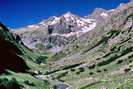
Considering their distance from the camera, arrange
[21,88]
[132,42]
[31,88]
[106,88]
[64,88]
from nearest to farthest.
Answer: [106,88]
[21,88]
[31,88]
[64,88]
[132,42]

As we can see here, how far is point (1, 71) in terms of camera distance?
7700 cm

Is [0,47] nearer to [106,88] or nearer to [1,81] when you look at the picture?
[1,81]

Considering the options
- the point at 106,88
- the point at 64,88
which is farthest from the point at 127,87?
the point at 64,88

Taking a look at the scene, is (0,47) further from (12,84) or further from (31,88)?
(12,84)

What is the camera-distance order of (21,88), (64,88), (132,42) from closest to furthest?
(21,88)
(64,88)
(132,42)

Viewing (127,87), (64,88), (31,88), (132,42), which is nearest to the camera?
(127,87)

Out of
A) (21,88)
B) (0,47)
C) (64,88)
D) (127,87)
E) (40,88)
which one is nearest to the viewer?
(127,87)

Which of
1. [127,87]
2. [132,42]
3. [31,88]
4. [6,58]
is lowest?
[127,87]

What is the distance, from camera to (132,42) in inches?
6855

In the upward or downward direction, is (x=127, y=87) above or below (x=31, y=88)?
below

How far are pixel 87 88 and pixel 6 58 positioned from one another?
5739 centimetres

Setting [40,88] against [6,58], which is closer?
[40,88]

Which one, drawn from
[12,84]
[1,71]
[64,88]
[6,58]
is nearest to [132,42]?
[6,58]

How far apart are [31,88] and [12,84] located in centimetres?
1125
